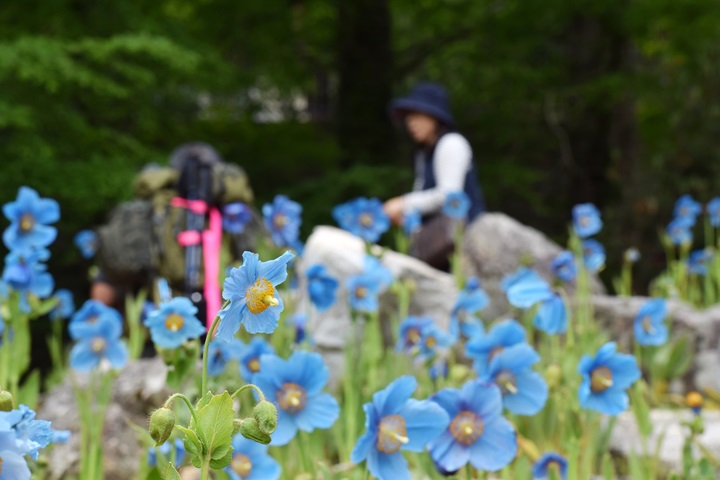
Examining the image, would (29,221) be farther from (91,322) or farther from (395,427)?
(395,427)

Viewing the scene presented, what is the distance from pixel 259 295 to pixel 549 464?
3.11ft

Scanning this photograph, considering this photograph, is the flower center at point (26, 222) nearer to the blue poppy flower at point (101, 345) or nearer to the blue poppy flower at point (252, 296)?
the blue poppy flower at point (101, 345)

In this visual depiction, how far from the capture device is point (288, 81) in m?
6.93

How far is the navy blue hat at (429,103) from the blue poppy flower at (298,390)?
230 cm

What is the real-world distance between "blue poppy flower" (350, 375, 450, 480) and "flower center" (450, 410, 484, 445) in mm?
150

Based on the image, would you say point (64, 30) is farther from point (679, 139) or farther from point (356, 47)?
point (679, 139)

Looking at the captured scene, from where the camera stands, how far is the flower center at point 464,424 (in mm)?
1217

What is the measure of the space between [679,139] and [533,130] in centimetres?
133

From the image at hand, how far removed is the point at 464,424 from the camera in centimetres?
121

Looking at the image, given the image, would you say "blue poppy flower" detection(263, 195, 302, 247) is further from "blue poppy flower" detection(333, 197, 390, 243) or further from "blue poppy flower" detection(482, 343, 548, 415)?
"blue poppy flower" detection(482, 343, 548, 415)

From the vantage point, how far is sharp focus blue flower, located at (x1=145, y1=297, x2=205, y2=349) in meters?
1.37

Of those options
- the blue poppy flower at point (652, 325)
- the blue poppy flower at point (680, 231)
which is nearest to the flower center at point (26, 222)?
the blue poppy flower at point (652, 325)

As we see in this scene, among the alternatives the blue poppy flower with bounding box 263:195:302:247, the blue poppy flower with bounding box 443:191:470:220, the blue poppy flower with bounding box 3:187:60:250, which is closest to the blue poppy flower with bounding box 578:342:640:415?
the blue poppy flower with bounding box 3:187:60:250

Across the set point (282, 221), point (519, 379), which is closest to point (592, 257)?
point (282, 221)
